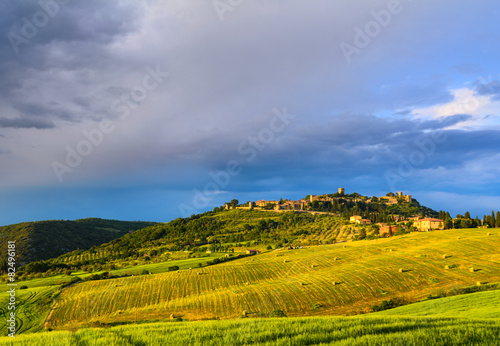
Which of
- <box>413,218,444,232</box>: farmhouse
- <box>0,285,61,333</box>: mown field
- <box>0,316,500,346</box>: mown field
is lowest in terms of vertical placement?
<box>0,285,61,333</box>: mown field

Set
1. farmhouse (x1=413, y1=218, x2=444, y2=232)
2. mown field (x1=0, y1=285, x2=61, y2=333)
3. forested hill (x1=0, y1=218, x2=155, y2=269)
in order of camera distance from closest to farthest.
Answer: mown field (x1=0, y1=285, x2=61, y2=333) < farmhouse (x1=413, y1=218, x2=444, y2=232) < forested hill (x1=0, y1=218, x2=155, y2=269)

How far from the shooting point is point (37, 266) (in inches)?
3907

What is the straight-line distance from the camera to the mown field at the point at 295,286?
135 ft

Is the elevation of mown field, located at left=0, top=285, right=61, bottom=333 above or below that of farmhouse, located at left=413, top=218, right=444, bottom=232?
below

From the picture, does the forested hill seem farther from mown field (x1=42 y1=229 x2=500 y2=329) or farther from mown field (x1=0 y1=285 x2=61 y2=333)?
mown field (x1=42 y1=229 x2=500 y2=329)

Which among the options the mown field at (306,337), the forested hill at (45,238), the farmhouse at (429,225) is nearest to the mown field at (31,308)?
Result: the mown field at (306,337)

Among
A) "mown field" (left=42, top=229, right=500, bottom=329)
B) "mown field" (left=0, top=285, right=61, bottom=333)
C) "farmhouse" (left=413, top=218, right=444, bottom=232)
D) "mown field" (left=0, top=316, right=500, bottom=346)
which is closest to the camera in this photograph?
"mown field" (left=0, top=316, right=500, bottom=346)

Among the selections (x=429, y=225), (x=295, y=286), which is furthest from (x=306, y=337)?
(x=429, y=225)

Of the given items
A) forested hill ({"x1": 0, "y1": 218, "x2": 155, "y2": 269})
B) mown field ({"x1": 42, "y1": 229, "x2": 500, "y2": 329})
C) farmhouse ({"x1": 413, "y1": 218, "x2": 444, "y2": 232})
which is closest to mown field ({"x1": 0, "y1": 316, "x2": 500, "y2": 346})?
mown field ({"x1": 42, "y1": 229, "x2": 500, "y2": 329})

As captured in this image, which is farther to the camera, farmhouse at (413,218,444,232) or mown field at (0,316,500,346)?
farmhouse at (413,218,444,232)

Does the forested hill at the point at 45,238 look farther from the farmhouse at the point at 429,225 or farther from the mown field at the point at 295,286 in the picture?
the farmhouse at the point at 429,225

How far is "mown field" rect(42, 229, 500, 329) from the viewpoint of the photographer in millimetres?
41125

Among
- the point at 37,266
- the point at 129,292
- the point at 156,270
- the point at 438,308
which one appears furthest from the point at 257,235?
the point at 438,308

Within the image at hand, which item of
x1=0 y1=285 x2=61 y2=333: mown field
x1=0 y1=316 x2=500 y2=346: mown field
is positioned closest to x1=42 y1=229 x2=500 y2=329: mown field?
x1=0 y1=285 x2=61 y2=333: mown field
